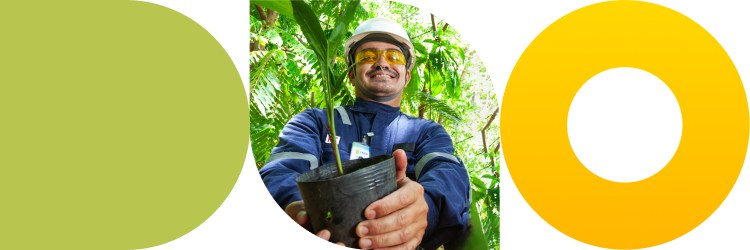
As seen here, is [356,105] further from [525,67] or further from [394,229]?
[525,67]

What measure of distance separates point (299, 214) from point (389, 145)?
44 cm

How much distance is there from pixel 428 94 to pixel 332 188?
0.68 metres

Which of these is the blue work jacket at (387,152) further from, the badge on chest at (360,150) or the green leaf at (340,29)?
the green leaf at (340,29)

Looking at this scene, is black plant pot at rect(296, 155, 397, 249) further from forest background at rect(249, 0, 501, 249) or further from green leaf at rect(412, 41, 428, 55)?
green leaf at rect(412, 41, 428, 55)

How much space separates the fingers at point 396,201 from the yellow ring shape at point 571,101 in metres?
0.53

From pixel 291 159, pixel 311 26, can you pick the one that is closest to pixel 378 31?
pixel 311 26

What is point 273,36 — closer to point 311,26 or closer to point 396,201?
point 311,26

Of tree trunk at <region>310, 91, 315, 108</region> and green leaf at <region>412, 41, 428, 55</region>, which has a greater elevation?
green leaf at <region>412, 41, 428, 55</region>

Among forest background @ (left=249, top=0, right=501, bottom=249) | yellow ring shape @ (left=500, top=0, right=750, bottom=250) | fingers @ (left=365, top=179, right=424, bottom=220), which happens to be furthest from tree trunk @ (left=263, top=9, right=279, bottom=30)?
yellow ring shape @ (left=500, top=0, right=750, bottom=250)

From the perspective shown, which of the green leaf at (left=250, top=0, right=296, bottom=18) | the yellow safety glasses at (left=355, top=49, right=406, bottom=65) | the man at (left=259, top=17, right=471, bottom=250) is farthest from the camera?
the yellow safety glasses at (left=355, top=49, right=406, bottom=65)

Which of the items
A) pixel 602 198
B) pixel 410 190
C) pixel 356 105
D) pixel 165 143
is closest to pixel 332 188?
pixel 410 190

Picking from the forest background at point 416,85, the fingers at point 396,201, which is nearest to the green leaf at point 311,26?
the forest background at point 416,85

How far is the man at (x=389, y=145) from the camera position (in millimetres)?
1729

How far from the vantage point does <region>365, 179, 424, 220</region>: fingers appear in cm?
157
